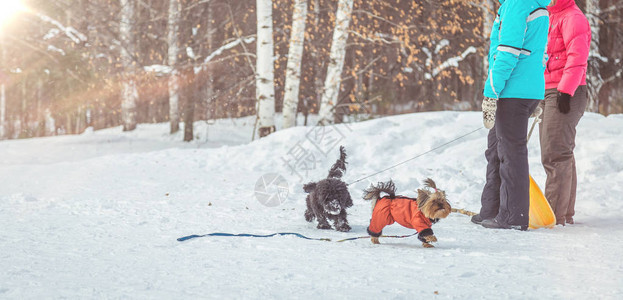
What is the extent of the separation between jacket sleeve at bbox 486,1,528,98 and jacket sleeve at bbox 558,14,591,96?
68 cm

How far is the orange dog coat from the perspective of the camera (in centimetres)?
394

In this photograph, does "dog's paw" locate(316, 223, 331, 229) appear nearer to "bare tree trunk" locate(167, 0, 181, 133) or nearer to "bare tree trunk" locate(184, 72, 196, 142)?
"bare tree trunk" locate(167, 0, 181, 133)

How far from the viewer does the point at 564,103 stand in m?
4.80

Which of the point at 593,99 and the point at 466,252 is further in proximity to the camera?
the point at 593,99

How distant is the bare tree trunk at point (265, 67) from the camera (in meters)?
10.4

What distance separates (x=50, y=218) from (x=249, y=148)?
4.70m

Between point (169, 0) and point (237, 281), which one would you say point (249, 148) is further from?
point (169, 0)

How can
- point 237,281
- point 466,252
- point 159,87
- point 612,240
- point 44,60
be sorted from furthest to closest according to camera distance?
point 44,60 < point 159,87 < point 612,240 < point 466,252 < point 237,281

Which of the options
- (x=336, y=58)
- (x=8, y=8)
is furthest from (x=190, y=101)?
(x=8, y=8)

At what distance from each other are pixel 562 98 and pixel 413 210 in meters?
2.05

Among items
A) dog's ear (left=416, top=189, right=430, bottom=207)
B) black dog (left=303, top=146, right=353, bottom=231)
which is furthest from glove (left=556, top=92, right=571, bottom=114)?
black dog (left=303, top=146, right=353, bottom=231)

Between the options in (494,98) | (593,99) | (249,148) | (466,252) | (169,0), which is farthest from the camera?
(169,0)

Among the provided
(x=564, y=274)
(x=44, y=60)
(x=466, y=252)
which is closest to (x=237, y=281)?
(x=466, y=252)

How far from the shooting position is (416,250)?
397cm
